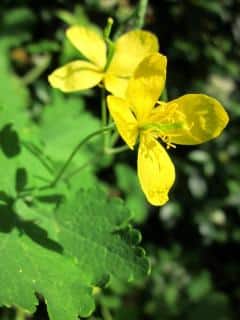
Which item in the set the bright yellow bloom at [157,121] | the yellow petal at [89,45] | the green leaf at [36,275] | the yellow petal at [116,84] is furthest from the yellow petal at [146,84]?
the green leaf at [36,275]

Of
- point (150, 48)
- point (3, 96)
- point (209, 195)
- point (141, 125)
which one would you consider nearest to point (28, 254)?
point (141, 125)

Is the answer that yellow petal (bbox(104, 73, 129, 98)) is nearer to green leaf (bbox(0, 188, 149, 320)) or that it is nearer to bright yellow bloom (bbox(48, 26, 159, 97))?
bright yellow bloom (bbox(48, 26, 159, 97))

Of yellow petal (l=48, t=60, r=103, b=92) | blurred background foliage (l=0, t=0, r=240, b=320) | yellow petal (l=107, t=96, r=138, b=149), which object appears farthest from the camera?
blurred background foliage (l=0, t=0, r=240, b=320)

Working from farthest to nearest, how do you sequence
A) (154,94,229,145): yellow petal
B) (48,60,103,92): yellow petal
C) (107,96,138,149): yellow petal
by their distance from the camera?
1. (48,60,103,92): yellow petal
2. (154,94,229,145): yellow petal
3. (107,96,138,149): yellow petal

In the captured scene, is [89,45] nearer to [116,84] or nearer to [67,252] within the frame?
[116,84]

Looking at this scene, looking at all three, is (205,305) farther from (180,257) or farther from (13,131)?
(13,131)

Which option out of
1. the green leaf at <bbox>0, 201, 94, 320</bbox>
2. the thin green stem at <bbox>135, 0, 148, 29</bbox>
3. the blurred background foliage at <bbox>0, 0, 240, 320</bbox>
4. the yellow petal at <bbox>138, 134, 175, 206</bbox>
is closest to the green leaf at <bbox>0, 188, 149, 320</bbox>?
the green leaf at <bbox>0, 201, 94, 320</bbox>

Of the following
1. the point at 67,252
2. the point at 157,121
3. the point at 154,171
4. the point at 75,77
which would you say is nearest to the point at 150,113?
the point at 157,121

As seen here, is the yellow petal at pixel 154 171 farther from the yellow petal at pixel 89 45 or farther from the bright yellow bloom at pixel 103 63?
the yellow petal at pixel 89 45
